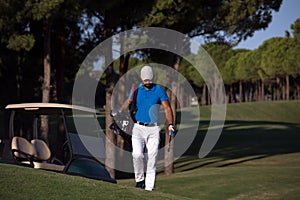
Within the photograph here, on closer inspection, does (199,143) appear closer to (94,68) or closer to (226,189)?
(94,68)

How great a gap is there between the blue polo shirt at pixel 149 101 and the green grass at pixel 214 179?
1269mm

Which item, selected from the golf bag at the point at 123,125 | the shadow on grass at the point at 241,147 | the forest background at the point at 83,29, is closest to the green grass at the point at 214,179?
the shadow on grass at the point at 241,147

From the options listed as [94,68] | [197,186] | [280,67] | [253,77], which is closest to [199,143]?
[94,68]

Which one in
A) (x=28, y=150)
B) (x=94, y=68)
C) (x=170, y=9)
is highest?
(x=170, y=9)

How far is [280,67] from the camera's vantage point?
9506 cm

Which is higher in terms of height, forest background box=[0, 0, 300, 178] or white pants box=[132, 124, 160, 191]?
forest background box=[0, 0, 300, 178]

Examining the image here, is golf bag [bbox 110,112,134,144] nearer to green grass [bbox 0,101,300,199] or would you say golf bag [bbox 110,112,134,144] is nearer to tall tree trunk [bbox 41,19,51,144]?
green grass [bbox 0,101,300,199]

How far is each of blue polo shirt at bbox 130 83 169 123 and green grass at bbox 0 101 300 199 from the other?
1.27 metres

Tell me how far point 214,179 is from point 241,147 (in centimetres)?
2209

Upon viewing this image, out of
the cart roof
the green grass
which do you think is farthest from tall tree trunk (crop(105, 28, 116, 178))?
the cart roof

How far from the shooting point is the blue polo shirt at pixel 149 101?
1113 cm

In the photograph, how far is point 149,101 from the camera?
1112 centimetres

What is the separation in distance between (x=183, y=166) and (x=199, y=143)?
14.1 m

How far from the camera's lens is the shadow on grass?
33.0m
